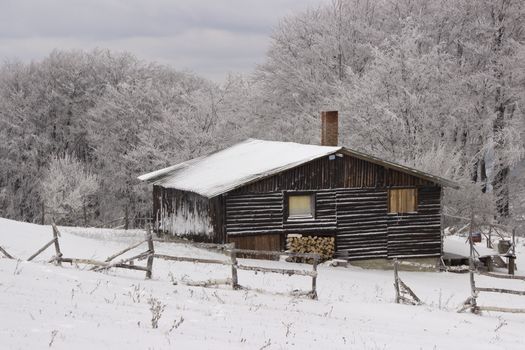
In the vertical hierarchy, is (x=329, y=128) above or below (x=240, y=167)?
above

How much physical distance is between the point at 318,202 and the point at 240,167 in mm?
4094

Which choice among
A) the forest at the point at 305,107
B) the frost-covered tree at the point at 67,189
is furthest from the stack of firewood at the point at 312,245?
the frost-covered tree at the point at 67,189

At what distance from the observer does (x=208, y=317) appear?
11.3 metres

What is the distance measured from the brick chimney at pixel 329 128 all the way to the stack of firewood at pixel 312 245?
5659 mm

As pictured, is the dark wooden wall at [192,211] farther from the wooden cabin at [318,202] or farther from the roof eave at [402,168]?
the roof eave at [402,168]

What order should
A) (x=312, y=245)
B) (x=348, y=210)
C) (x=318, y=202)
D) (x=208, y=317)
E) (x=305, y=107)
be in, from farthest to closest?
1. (x=305, y=107)
2. (x=348, y=210)
3. (x=318, y=202)
4. (x=312, y=245)
5. (x=208, y=317)

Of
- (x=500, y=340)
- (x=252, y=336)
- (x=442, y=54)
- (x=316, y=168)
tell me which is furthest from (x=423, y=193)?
(x=252, y=336)

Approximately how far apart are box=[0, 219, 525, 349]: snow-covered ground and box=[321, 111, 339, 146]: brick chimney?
1198 centimetres

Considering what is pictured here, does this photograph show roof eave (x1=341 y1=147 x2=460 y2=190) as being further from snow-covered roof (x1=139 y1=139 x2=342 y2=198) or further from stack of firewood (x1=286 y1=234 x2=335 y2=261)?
stack of firewood (x1=286 y1=234 x2=335 y2=261)

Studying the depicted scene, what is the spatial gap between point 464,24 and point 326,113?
56.4ft

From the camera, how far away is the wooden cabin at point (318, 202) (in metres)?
26.1

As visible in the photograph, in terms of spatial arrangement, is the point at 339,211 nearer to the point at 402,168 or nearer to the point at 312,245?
the point at 312,245

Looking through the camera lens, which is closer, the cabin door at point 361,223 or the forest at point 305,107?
the cabin door at point 361,223

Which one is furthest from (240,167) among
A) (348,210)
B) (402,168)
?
(402,168)
